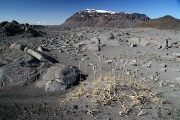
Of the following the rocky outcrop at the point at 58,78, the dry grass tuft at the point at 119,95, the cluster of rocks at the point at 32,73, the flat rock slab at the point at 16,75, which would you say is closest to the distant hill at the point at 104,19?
the cluster of rocks at the point at 32,73

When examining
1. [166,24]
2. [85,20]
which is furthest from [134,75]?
[85,20]

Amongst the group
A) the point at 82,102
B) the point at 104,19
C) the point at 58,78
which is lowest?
the point at 82,102

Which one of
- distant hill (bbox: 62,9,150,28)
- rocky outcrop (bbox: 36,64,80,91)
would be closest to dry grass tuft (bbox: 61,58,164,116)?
rocky outcrop (bbox: 36,64,80,91)

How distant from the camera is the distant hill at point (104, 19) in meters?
56.5

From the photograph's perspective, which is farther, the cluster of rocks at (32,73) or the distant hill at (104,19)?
the distant hill at (104,19)

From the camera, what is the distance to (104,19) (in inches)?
2328

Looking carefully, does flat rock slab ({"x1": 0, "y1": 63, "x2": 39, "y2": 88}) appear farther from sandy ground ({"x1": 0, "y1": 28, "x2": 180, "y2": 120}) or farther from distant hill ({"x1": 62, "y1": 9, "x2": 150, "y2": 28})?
distant hill ({"x1": 62, "y1": 9, "x2": 150, "y2": 28})

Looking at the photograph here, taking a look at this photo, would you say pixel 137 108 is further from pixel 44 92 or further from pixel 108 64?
pixel 108 64

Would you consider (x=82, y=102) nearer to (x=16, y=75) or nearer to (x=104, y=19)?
(x=16, y=75)

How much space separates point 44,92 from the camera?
4.43m

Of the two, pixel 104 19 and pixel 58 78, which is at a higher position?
pixel 104 19

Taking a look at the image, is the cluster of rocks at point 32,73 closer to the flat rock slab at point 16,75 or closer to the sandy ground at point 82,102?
the flat rock slab at point 16,75

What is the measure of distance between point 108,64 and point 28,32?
7.63m

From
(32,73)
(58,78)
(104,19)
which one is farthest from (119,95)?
(104,19)
